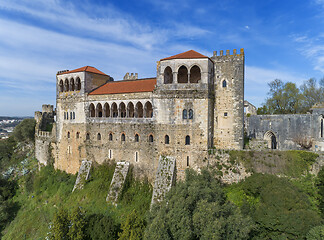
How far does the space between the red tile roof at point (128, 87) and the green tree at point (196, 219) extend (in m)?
12.2

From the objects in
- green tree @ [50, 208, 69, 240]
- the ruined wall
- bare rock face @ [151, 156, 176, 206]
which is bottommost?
green tree @ [50, 208, 69, 240]

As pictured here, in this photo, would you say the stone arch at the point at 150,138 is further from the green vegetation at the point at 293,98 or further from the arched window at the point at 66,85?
the green vegetation at the point at 293,98

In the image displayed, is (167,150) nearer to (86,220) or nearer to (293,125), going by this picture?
(86,220)

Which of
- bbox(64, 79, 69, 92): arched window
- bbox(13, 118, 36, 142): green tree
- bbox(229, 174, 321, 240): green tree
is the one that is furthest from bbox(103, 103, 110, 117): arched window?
bbox(13, 118, 36, 142): green tree

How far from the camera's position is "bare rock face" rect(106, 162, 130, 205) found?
79.0ft

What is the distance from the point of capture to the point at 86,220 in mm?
21234

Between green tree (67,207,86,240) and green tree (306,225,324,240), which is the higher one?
green tree (306,225,324,240)

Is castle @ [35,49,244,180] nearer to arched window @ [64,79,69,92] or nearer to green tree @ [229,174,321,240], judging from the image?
arched window @ [64,79,69,92]

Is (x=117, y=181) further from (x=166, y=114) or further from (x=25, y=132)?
(x=25, y=132)

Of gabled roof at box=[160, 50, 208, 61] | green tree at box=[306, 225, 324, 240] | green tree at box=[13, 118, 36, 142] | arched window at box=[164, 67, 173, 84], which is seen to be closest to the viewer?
green tree at box=[306, 225, 324, 240]

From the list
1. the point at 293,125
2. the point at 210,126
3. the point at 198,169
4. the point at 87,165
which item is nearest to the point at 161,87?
the point at 210,126

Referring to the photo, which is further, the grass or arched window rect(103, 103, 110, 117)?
arched window rect(103, 103, 110, 117)

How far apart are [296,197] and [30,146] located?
4399cm

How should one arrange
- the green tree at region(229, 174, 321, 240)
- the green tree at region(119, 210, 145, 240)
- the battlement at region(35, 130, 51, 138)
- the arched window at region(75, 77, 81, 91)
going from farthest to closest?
the battlement at region(35, 130, 51, 138)
the arched window at region(75, 77, 81, 91)
the green tree at region(119, 210, 145, 240)
the green tree at region(229, 174, 321, 240)
